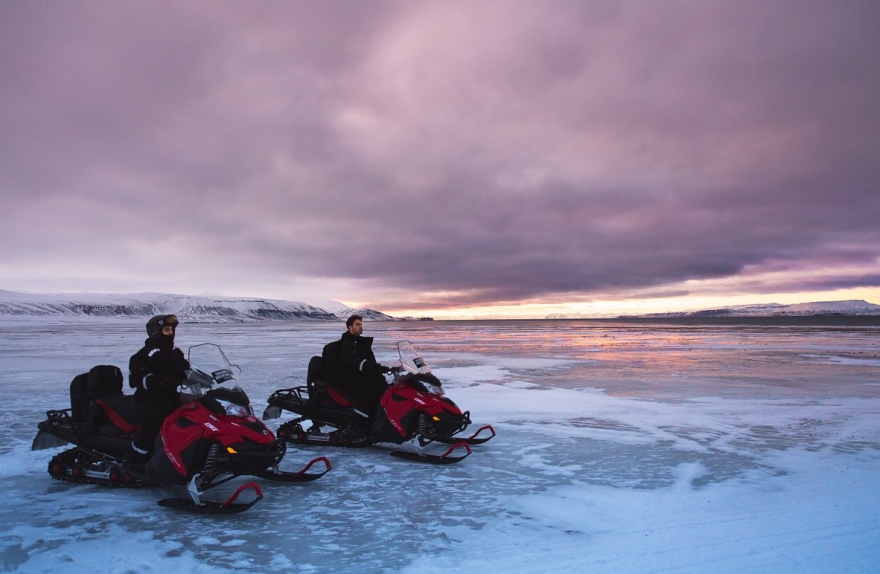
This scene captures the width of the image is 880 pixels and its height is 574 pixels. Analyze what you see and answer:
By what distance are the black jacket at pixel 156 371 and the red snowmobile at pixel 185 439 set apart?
4.2 inches

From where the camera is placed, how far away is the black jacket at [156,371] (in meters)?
3.93

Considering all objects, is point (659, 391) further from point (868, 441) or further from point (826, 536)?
point (826, 536)

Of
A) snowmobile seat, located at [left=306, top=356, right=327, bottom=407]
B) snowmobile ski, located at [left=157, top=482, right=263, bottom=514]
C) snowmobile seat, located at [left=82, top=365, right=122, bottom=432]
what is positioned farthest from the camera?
snowmobile seat, located at [left=306, top=356, right=327, bottom=407]

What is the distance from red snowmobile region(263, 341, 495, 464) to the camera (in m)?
5.50

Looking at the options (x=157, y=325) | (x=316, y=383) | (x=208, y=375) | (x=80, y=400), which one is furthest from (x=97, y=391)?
(x=316, y=383)

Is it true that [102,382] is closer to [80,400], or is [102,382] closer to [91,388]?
[91,388]

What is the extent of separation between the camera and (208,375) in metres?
4.12

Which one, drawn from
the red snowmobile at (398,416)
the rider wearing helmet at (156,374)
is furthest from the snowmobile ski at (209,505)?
the red snowmobile at (398,416)

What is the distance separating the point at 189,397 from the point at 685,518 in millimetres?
3861

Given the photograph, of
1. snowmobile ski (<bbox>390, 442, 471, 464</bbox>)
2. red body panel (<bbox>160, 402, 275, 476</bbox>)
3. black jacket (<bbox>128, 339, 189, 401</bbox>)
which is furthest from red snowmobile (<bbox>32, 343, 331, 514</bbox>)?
snowmobile ski (<bbox>390, 442, 471, 464</bbox>)

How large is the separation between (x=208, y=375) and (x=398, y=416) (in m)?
2.16

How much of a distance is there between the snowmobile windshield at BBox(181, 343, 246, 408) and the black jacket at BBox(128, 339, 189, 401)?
0.30ft

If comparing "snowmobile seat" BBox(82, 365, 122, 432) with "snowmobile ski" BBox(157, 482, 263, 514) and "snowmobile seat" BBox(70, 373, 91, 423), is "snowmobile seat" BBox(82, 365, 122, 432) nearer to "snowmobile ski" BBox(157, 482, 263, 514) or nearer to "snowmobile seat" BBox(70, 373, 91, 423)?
"snowmobile seat" BBox(70, 373, 91, 423)

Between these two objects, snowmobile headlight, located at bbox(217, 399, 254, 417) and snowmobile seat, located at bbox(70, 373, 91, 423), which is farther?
snowmobile seat, located at bbox(70, 373, 91, 423)
